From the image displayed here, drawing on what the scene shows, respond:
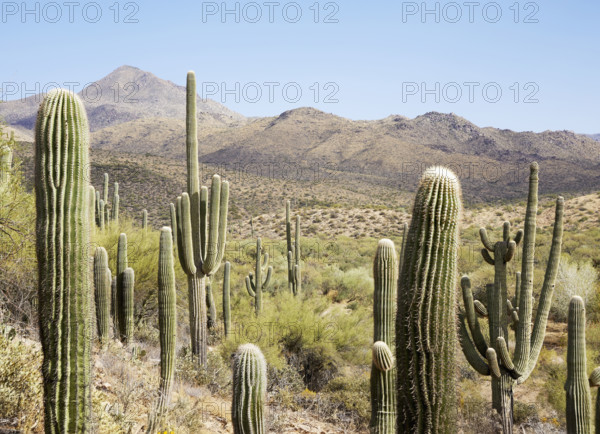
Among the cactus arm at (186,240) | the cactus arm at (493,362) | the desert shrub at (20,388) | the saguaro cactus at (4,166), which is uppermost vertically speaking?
the saguaro cactus at (4,166)

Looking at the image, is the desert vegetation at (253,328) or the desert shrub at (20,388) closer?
the desert vegetation at (253,328)

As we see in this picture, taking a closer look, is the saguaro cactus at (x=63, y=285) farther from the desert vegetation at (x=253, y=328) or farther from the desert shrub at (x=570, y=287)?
the desert shrub at (x=570, y=287)

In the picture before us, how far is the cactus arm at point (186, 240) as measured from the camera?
8445 millimetres

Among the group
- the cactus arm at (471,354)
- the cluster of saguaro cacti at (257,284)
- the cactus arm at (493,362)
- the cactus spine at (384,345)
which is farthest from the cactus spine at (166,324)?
the cluster of saguaro cacti at (257,284)

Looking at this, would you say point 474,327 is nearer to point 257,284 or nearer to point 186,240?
point 186,240

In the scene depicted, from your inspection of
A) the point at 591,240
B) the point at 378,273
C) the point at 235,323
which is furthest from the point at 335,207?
the point at 378,273

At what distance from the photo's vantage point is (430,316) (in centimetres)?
325

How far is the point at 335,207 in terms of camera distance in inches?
1500

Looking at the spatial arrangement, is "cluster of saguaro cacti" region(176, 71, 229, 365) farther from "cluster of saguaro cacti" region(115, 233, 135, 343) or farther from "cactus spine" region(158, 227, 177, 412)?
"cactus spine" region(158, 227, 177, 412)

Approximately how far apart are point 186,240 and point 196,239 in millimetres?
Answer: 263

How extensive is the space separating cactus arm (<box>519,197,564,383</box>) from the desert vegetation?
29 mm

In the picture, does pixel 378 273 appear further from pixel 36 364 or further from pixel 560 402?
pixel 560 402

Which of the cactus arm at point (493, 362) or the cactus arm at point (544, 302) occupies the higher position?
the cactus arm at point (544, 302)

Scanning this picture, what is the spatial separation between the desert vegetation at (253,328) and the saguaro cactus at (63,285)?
0.01 meters
